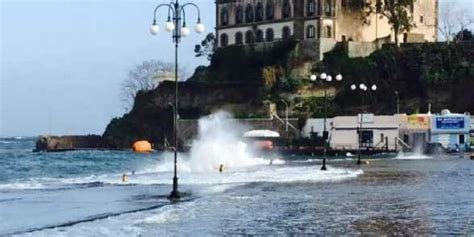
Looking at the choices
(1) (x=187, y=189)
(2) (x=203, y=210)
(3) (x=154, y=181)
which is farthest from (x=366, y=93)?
(2) (x=203, y=210)

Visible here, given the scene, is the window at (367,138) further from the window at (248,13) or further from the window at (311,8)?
the window at (248,13)

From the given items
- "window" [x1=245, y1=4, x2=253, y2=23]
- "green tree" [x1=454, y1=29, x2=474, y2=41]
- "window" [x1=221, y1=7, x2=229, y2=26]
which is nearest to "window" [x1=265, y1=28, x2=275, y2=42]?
"window" [x1=245, y1=4, x2=253, y2=23]

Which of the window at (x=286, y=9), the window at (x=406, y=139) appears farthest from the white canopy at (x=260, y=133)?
the window at (x=286, y=9)

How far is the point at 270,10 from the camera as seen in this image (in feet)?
352

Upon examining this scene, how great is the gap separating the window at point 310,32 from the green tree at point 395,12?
7.12 metres

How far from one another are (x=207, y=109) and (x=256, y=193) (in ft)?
251

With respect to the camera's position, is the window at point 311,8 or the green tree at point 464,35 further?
the green tree at point 464,35

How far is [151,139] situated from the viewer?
382 feet

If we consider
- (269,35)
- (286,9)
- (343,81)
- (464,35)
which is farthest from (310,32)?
(464,35)

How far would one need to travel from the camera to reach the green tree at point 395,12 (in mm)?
100375

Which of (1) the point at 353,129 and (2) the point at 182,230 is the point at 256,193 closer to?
(2) the point at 182,230

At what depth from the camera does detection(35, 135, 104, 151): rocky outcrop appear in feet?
429

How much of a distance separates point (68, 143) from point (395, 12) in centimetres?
5966

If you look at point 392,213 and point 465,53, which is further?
point 465,53
